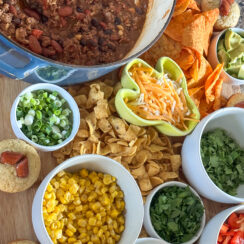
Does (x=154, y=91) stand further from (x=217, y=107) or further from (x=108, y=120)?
(x=217, y=107)

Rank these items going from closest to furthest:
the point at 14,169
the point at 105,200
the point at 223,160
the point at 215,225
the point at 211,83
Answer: the point at 14,169 < the point at 105,200 < the point at 215,225 < the point at 223,160 < the point at 211,83

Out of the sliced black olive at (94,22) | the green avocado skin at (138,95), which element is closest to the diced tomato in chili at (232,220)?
the green avocado skin at (138,95)

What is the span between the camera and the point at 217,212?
6.24ft

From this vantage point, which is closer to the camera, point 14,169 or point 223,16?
point 14,169

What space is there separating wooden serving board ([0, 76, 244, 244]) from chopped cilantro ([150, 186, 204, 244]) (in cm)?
49

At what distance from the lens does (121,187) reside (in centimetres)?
168

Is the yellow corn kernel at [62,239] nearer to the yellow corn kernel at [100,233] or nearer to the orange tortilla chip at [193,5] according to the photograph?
the yellow corn kernel at [100,233]

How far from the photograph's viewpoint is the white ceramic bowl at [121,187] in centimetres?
147

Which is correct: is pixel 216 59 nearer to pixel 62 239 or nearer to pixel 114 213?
pixel 114 213

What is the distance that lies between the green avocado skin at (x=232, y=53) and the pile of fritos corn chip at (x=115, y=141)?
23.0 inches

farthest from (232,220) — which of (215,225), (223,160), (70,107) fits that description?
(70,107)

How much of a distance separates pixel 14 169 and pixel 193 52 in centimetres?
103

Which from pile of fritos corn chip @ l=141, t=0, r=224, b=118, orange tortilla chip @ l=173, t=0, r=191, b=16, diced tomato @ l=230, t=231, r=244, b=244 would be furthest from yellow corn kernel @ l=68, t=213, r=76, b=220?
orange tortilla chip @ l=173, t=0, r=191, b=16

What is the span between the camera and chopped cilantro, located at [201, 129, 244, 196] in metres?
1.84
